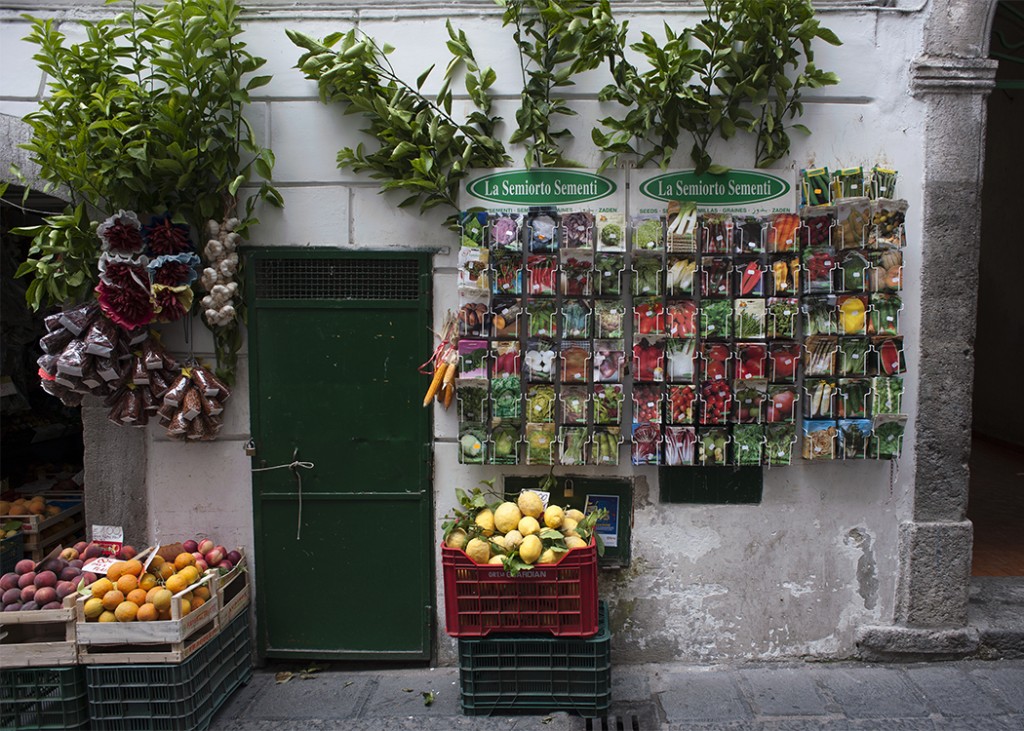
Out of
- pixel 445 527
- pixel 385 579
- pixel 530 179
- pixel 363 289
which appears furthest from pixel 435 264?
pixel 385 579

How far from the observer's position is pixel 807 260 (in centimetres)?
406

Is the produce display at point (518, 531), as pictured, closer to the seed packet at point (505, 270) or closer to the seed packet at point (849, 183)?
the seed packet at point (505, 270)

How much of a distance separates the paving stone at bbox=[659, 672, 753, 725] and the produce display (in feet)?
3.03

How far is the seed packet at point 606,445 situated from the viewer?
162 inches

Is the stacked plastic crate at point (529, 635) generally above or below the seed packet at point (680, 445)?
below

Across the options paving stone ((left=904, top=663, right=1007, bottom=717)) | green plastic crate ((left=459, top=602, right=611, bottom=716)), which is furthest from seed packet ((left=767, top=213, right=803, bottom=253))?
paving stone ((left=904, top=663, right=1007, bottom=717))

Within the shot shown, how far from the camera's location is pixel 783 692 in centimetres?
405

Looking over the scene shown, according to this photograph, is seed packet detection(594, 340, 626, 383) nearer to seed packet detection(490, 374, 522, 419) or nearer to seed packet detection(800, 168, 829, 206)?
seed packet detection(490, 374, 522, 419)

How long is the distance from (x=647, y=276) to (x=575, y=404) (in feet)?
2.60

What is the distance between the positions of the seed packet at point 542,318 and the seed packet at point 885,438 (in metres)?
1.81

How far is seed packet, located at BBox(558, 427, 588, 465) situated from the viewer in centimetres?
412

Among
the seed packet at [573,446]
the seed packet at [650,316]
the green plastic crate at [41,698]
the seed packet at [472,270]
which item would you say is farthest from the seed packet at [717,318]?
the green plastic crate at [41,698]

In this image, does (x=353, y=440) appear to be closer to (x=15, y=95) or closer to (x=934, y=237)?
(x=15, y=95)

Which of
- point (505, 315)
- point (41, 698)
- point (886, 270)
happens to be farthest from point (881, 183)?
point (41, 698)
